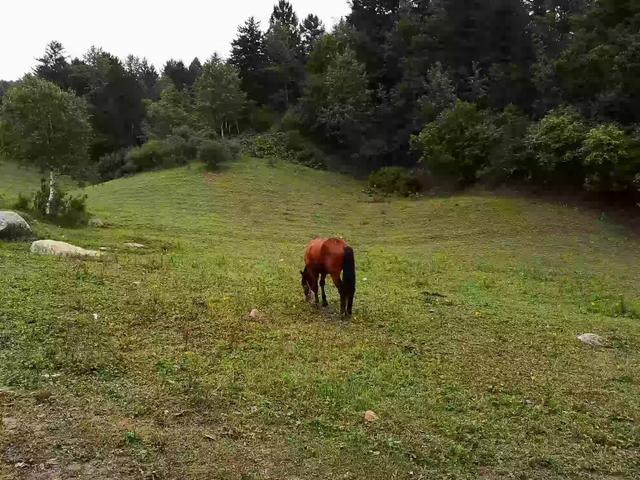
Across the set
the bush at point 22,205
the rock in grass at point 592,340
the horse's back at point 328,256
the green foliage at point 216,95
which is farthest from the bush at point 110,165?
the rock in grass at point 592,340

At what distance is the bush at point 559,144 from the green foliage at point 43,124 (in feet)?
64.7

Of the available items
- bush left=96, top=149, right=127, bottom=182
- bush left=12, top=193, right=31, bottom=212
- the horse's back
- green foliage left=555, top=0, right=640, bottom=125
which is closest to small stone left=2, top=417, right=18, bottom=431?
the horse's back

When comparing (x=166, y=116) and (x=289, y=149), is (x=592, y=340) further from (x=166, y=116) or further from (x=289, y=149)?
(x=166, y=116)

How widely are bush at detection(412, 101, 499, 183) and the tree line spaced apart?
0.08 m

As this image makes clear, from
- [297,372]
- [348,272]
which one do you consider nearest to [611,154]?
[348,272]

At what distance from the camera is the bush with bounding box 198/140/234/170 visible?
35.1 m

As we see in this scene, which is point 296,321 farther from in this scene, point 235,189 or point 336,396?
point 235,189

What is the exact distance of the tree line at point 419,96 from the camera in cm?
2536

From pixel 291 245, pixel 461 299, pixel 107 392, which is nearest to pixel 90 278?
pixel 107 392

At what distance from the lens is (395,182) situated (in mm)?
A: 34219

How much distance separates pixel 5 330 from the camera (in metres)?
7.52

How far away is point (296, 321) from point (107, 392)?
384 cm

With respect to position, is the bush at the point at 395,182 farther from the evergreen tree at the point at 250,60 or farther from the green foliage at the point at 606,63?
→ the evergreen tree at the point at 250,60

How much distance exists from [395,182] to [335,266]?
24.9m
